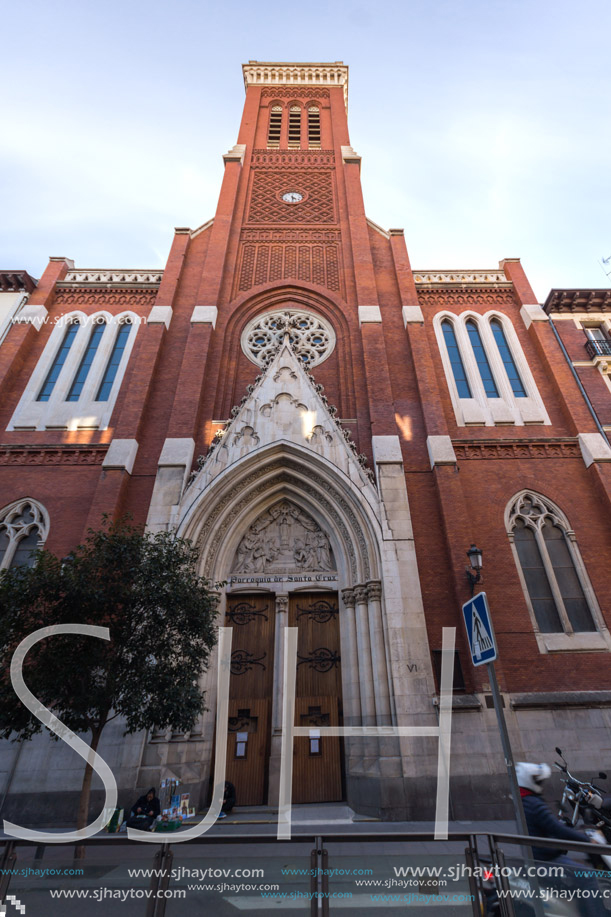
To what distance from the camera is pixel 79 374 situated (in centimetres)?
1636

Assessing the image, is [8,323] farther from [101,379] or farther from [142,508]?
[142,508]

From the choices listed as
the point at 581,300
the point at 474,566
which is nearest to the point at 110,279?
the point at 474,566

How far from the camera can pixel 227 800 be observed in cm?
962

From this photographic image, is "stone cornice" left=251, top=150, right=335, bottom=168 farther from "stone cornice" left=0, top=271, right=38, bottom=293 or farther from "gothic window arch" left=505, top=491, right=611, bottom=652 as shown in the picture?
"gothic window arch" left=505, top=491, right=611, bottom=652

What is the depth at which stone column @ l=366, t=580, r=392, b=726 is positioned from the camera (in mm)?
10164

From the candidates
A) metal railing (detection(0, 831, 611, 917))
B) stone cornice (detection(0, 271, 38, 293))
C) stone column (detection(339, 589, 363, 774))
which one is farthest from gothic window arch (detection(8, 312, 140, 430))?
metal railing (detection(0, 831, 611, 917))

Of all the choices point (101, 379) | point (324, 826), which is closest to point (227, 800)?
point (324, 826)

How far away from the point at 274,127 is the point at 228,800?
3067 centimetres

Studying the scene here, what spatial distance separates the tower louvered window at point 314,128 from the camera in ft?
81.4

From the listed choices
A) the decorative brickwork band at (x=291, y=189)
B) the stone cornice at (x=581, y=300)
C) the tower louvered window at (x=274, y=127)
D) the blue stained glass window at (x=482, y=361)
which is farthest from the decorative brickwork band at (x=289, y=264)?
the tower louvered window at (x=274, y=127)

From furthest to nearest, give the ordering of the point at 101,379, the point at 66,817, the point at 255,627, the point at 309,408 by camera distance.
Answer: the point at 101,379
the point at 309,408
the point at 255,627
the point at 66,817

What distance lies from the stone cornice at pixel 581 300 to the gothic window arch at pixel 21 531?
62.0ft

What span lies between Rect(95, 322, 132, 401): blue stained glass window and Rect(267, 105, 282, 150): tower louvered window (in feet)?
46.2

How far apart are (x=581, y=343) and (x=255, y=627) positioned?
1488 centimetres
